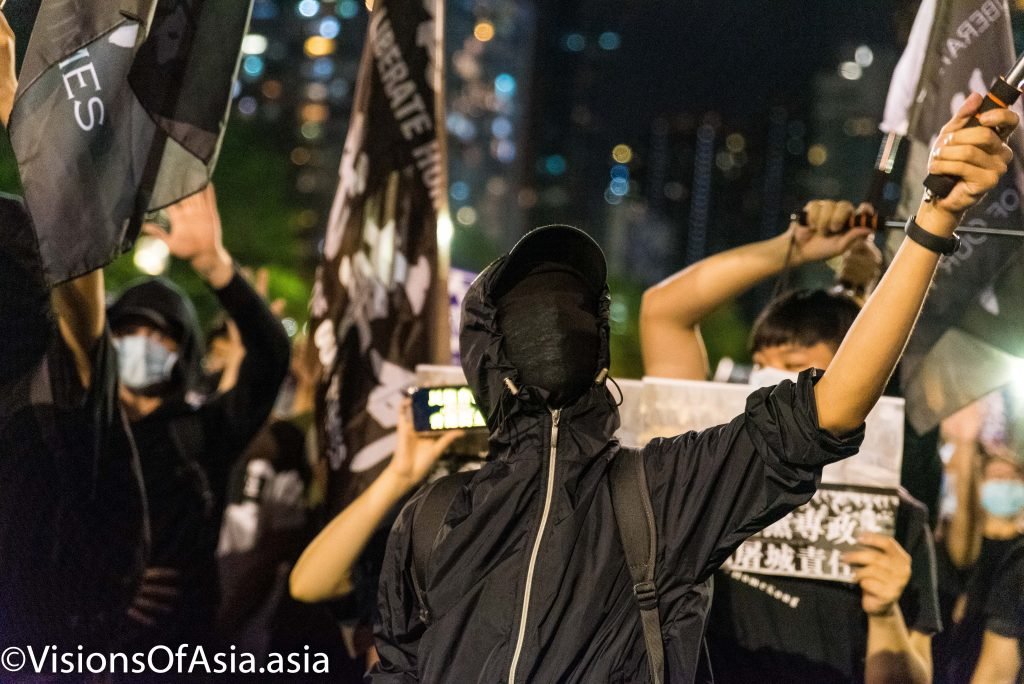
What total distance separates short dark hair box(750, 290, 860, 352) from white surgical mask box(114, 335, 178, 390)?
2.02 meters

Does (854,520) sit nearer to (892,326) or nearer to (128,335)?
(892,326)

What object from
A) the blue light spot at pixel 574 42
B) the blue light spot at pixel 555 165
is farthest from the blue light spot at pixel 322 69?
the blue light spot at pixel 574 42

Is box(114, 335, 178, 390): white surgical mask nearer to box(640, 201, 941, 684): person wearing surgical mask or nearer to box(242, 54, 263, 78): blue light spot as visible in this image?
box(242, 54, 263, 78): blue light spot

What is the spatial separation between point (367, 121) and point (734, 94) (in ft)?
4.18

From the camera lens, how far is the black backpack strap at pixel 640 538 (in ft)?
6.23

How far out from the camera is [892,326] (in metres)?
1.73

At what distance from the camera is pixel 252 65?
11.4 feet

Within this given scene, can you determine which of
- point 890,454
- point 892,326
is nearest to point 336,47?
point 890,454

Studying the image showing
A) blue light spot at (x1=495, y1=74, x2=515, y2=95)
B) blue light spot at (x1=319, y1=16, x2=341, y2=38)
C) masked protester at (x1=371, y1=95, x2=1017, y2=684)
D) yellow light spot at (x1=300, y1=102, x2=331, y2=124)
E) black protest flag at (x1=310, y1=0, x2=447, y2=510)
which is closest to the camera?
masked protester at (x1=371, y1=95, x2=1017, y2=684)

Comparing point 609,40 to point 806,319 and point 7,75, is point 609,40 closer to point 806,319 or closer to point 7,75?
point 806,319

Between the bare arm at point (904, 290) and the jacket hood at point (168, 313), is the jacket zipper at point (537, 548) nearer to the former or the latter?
the bare arm at point (904, 290)

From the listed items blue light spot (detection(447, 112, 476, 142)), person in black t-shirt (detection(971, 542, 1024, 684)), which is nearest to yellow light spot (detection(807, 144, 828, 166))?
person in black t-shirt (detection(971, 542, 1024, 684))

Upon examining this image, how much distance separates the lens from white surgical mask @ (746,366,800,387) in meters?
2.82

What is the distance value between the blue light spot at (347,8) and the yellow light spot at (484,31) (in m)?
0.47
